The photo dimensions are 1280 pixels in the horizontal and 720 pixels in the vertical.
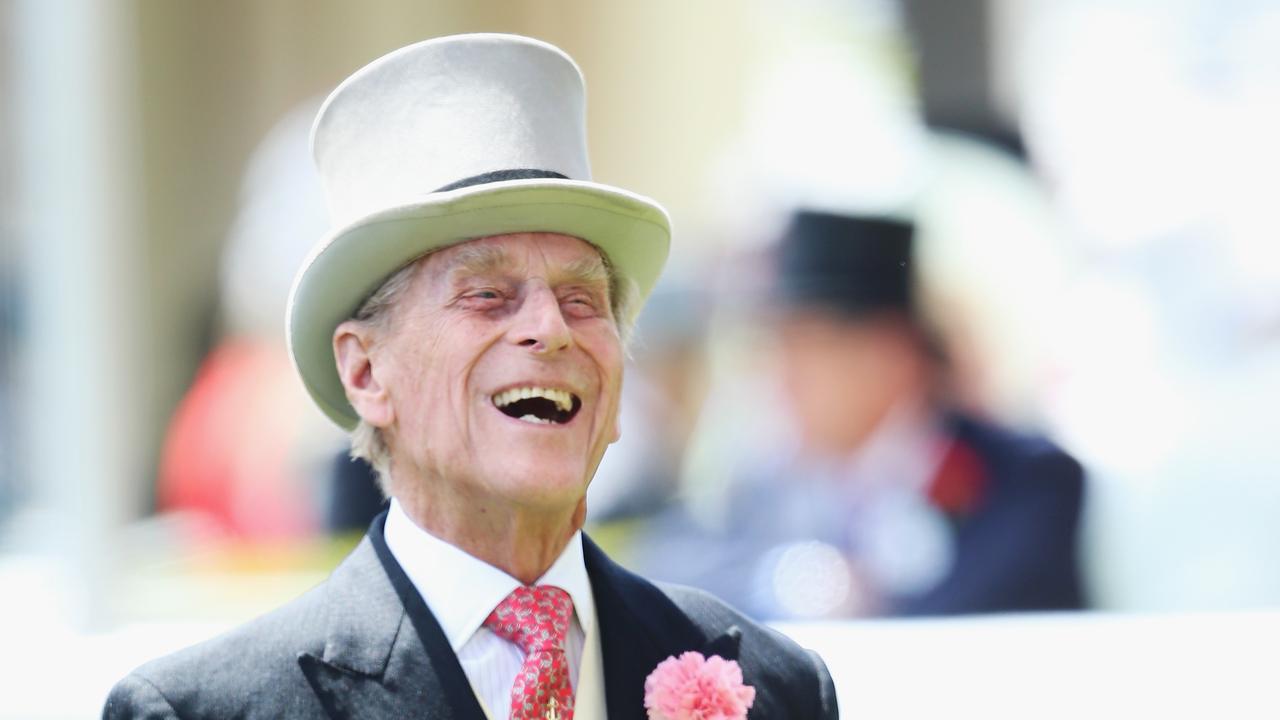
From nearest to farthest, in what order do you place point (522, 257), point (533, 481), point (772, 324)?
point (533, 481) → point (522, 257) → point (772, 324)

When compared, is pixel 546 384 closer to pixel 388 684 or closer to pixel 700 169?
pixel 388 684

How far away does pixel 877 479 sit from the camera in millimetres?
4133

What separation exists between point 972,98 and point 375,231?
3033 millimetres

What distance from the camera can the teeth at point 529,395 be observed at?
1.98 meters

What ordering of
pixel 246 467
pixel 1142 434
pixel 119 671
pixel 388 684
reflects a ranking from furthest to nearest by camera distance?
pixel 246 467, pixel 1142 434, pixel 119 671, pixel 388 684

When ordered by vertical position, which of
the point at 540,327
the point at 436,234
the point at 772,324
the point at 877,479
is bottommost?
the point at 877,479

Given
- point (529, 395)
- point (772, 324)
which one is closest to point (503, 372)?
point (529, 395)

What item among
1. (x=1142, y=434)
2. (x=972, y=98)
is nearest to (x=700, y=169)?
(x=972, y=98)

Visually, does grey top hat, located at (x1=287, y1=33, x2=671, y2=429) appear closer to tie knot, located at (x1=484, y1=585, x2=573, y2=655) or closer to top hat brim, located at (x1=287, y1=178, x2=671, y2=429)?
top hat brim, located at (x1=287, y1=178, x2=671, y2=429)

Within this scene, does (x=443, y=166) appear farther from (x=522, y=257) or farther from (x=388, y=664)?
(x=388, y=664)

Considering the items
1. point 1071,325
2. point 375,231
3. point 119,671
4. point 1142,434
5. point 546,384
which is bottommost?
point 119,671

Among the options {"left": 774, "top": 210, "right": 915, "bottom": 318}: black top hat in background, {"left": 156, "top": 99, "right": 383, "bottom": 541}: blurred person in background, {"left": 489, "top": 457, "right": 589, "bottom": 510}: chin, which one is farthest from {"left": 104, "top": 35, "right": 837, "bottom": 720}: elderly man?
{"left": 156, "top": 99, "right": 383, "bottom": 541}: blurred person in background

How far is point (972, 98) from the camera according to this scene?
15.3 ft

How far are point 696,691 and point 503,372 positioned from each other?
47 centimetres
